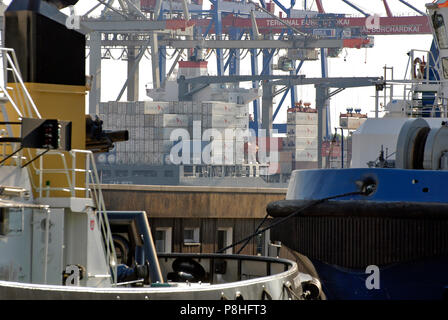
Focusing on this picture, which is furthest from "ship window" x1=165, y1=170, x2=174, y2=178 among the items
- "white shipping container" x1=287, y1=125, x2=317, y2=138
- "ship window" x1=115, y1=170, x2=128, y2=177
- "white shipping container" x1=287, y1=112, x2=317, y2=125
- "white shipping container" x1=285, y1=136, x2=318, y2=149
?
"white shipping container" x1=287, y1=112, x2=317, y2=125

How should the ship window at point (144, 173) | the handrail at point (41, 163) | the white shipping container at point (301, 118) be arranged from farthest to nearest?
1. the white shipping container at point (301, 118)
2. the ship window at point (144, 173)
3. the handrail at point (41, 163)

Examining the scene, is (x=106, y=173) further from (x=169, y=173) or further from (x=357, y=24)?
(x=357, y=24)

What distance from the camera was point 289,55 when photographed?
382 ft

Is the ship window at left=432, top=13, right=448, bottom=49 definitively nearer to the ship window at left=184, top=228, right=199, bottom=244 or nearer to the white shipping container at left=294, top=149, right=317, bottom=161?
the ship window at left=184, top=228, right=199, bottom=244

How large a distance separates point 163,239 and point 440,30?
7.11 metres

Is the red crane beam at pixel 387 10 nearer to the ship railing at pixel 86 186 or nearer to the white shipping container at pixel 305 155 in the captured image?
the white shipping container at pixel 305 155

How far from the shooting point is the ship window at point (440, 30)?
20500mm

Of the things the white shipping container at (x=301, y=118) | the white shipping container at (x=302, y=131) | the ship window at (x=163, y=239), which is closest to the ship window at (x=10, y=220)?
the ship window at (x=163, y=239)

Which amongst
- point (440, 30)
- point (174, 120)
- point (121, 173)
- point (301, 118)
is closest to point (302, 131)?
point (301, 118)

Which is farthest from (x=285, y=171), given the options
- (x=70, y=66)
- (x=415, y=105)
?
(x=70, y=66)

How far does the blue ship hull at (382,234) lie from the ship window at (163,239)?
3780 millimetres
